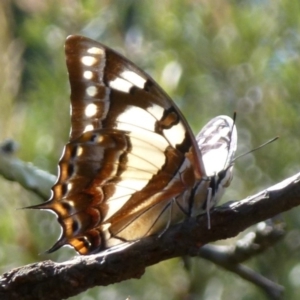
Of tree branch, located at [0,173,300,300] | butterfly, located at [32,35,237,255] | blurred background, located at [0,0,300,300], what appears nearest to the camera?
tree branch, located at [0,173,300,300]

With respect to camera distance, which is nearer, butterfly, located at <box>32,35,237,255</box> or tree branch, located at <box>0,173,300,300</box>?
tree branch, located at <box>0,173,300,300</box>

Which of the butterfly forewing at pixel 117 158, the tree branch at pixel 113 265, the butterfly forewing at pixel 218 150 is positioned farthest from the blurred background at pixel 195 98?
the tree branch at pixel 113 265

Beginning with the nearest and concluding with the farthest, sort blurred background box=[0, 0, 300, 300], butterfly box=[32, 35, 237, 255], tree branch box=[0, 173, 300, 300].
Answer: tree branch box=[0, 173, 300, 300], butterfly box=[32, 35, 237, 255], blurred background box=[0, 0, 300, 300]

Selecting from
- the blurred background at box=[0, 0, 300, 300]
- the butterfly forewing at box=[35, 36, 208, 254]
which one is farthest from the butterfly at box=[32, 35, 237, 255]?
the blurred background at box=[0, 0, 300, 300]

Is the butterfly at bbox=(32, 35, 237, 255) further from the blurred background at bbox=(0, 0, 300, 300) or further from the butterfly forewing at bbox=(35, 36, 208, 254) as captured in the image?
the blurred background at bbox=(0, 0, 300, 300)

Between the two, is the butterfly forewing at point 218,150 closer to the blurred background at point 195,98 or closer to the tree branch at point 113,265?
the blurred background at point 195,98

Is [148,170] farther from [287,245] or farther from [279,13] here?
[279,13]
